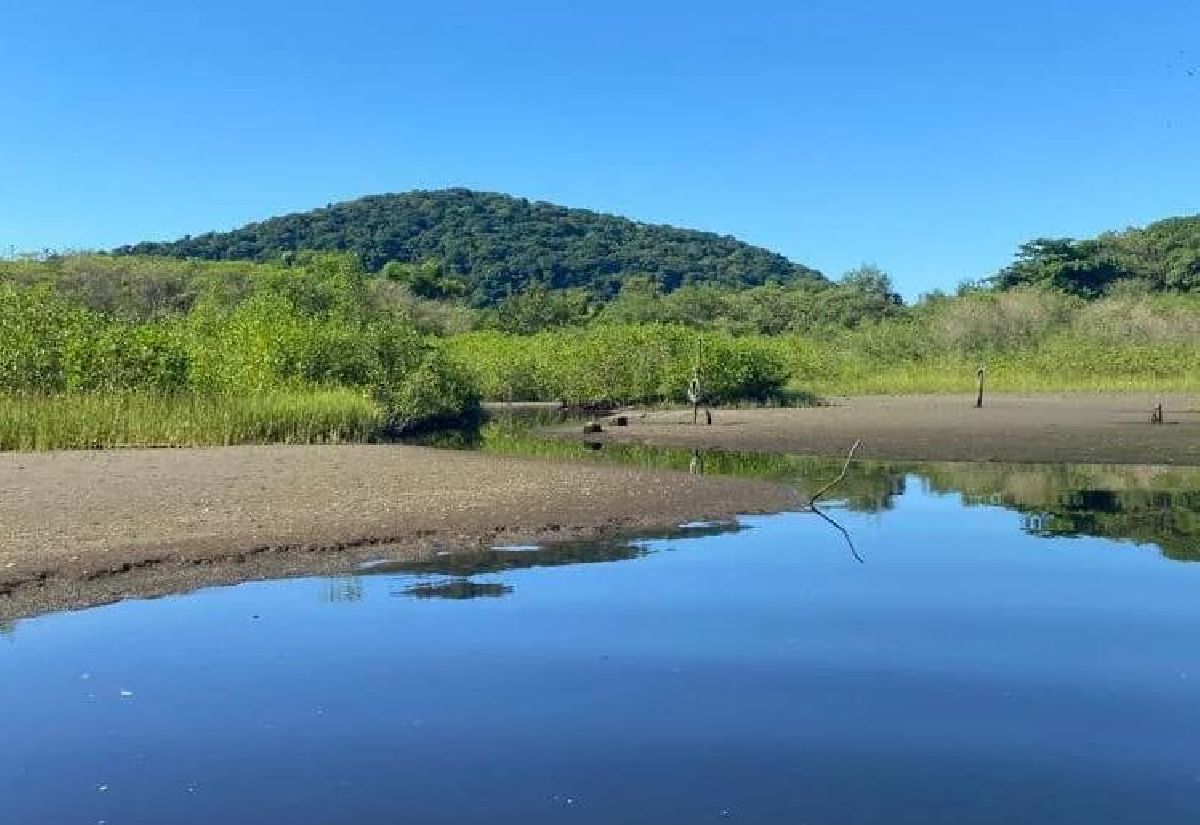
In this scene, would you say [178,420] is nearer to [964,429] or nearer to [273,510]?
[273,510]

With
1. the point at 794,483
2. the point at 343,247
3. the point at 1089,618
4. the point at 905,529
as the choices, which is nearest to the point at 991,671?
the point at 1089,618

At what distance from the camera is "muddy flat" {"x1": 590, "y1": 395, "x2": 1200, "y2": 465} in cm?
3319

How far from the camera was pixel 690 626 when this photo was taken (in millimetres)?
12891

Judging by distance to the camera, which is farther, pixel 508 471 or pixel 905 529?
pixel 508 471

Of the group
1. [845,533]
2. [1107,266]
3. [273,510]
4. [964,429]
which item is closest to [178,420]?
[273,510]

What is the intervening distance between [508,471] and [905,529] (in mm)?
9141

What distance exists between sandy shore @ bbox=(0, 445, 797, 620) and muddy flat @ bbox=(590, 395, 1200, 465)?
36.5 feet

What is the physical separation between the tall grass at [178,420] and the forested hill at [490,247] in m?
118

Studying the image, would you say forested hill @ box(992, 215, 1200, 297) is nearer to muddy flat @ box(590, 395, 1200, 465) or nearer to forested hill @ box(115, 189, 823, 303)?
muddy flat @ box(590, 395, 1200, 465)

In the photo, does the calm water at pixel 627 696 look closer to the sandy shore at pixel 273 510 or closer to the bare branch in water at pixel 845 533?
the bare branch in water at pixel 845 533

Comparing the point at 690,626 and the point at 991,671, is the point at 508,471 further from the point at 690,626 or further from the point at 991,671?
the point at 991,671

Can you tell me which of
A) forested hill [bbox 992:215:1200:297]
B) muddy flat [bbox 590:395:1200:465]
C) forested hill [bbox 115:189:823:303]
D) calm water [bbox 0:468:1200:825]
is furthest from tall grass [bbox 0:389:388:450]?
forested hill [bbox 115:189:823:303]

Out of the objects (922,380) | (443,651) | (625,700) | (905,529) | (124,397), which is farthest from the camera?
(922,380)

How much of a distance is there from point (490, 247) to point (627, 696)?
16788 cm
